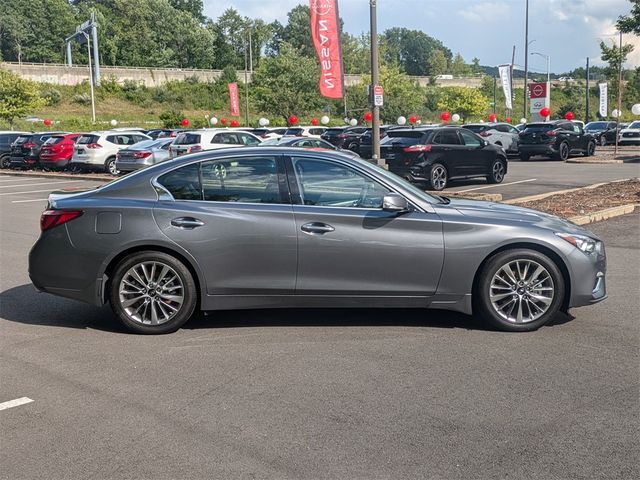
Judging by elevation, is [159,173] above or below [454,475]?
above

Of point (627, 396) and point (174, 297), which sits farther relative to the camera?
point (174, 297)

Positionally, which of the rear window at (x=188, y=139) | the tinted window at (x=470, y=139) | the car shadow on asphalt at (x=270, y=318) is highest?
the rear window at (x=188, y=139)

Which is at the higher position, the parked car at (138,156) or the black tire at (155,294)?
the parked car at (138,156)

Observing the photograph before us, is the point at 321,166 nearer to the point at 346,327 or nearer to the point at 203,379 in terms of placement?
the point at 346,327

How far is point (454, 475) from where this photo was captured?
385cm

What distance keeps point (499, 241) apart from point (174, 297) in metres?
2.76

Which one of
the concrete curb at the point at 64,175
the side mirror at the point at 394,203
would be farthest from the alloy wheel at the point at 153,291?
the concrete curb at the point at 64,175

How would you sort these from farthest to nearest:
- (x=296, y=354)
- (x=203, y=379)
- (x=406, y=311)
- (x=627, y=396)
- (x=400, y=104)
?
(x=400, y=104)
(x=406, y=311)
(x=296, y=354)
(x=203, y=379)
(x=627, y=396)

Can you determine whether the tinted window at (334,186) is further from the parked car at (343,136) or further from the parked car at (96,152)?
the parked car at (343,136)

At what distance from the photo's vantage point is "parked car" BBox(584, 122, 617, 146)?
4519 centimetres

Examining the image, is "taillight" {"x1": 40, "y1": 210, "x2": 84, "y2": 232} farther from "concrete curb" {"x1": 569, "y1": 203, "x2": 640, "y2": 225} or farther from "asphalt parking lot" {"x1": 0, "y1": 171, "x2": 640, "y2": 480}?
"concrete curb" {"x1": 569, "y1": 203, "x2": 640, "y2": 225}

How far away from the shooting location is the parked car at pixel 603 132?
4519cm

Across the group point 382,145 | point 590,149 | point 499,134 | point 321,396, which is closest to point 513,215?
point 321,396

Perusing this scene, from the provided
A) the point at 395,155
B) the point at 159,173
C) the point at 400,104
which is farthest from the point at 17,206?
the point at 400,104
